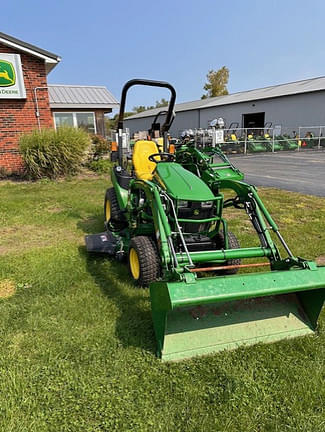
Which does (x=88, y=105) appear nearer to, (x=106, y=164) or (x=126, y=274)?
(x=106, y=164)

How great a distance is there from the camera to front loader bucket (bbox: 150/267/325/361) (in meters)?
2.11

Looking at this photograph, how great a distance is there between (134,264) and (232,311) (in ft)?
3.83

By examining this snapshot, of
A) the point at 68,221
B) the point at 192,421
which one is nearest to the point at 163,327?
the point at 192,421

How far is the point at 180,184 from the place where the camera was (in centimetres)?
321

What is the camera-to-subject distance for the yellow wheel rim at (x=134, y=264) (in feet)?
10.5

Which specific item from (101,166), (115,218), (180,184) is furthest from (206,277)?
(101,166)

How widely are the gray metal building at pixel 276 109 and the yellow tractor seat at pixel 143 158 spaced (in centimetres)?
2156

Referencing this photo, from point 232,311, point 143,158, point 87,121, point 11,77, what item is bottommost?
point 232,311

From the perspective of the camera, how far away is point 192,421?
70.2 inches

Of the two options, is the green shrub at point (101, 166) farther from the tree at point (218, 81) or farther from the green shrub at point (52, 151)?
the tree at point (218, 81)

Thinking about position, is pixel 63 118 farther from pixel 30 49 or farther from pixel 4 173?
pixel 4 173

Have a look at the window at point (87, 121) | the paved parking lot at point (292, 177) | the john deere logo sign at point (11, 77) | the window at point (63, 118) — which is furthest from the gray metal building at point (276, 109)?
the john deere logo sign at point (11, 77)

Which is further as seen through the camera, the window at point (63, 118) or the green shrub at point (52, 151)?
the window at point (63, 118)

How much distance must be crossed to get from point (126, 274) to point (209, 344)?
1412 mm
